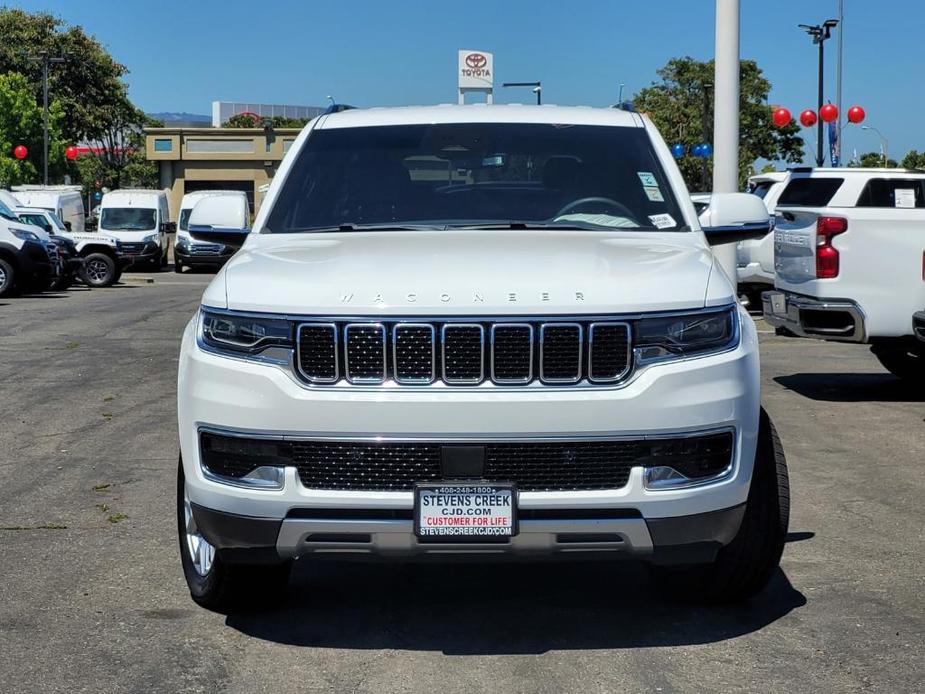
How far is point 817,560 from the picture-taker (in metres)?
6.04

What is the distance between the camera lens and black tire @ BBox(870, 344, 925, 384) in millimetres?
12086

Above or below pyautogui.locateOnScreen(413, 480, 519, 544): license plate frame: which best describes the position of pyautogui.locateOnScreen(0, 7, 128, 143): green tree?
above

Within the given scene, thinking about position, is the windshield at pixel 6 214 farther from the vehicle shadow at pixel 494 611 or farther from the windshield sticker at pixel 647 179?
the windshield sticker at pixel 647 179

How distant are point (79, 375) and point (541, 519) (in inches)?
372

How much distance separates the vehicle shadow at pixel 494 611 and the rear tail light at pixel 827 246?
18.8 ft

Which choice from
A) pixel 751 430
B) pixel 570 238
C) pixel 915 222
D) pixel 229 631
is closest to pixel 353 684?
pixel 229 631

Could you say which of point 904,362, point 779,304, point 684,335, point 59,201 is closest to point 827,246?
point 779,304

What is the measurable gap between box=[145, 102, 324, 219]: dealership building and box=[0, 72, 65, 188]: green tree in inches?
207

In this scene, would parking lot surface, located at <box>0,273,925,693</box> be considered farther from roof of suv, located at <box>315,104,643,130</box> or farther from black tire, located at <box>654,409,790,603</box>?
roof of suv, located at <box>315,104,643,130</box>

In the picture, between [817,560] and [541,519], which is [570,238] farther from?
[817,560]

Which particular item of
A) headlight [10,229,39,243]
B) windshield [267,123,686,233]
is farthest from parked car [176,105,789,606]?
headlight [10,229,39,243]

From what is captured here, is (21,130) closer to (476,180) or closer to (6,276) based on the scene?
(6,276)

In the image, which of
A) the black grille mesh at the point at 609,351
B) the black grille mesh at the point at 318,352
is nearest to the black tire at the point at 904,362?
the black grille mesh at the point at 609,351

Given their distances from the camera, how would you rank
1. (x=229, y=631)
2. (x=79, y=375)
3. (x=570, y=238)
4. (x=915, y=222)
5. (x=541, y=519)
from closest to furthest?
(x=541, y=519) → (x=229, y=631) → (x=570, y=238) → (x=915, y=222) → (x=79, y=375)
